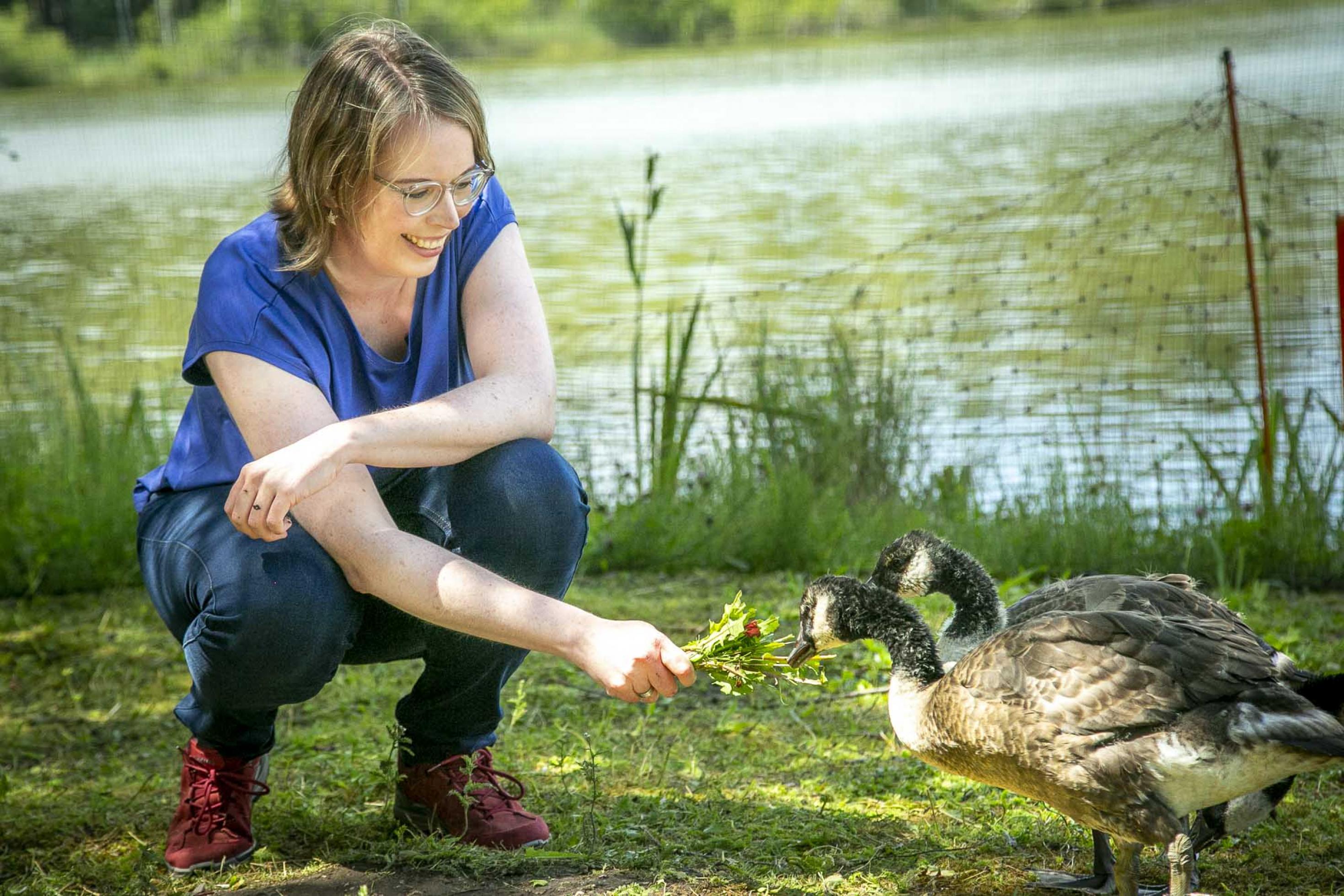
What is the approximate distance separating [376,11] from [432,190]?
7.67 meters

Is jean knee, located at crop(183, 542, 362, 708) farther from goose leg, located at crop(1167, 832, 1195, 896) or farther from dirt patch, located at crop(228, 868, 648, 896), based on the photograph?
goose leg, located at crop(1167, 832, 1195, 896)

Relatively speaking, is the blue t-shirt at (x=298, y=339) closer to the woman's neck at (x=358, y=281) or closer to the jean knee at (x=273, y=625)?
the woman's neck at (x=358, y=281)

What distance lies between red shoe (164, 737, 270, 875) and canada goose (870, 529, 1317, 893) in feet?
4.74

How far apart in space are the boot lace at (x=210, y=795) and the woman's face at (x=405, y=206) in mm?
1104

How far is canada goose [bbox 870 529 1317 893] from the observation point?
101 inches

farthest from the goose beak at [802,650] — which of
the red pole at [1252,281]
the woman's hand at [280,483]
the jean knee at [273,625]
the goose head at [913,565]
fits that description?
the red pole at [1252,281]

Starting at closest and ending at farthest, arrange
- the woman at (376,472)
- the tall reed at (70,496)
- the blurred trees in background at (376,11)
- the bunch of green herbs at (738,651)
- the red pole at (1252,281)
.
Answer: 1. the woman at (376,472)
2. the bunch of green herbs at (738,651)
3. the red pole at (1252,281)
4. the tall reed at (70,496)
5. the blurred trees in background at (376,11)

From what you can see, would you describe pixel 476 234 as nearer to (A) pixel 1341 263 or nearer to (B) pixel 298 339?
(B) pixel 298 339

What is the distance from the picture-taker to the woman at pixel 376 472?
2.33 m

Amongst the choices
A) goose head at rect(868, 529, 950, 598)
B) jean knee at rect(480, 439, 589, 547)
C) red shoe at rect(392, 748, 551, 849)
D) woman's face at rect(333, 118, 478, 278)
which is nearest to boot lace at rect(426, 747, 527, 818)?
red shoe at rect(392, 748, 551, 849)

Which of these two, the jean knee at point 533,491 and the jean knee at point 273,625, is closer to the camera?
the jean knee at point 273,625

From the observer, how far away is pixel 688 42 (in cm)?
1248

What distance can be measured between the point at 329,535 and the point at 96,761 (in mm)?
1582

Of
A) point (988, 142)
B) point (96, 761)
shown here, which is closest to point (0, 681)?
point (96, 761)
